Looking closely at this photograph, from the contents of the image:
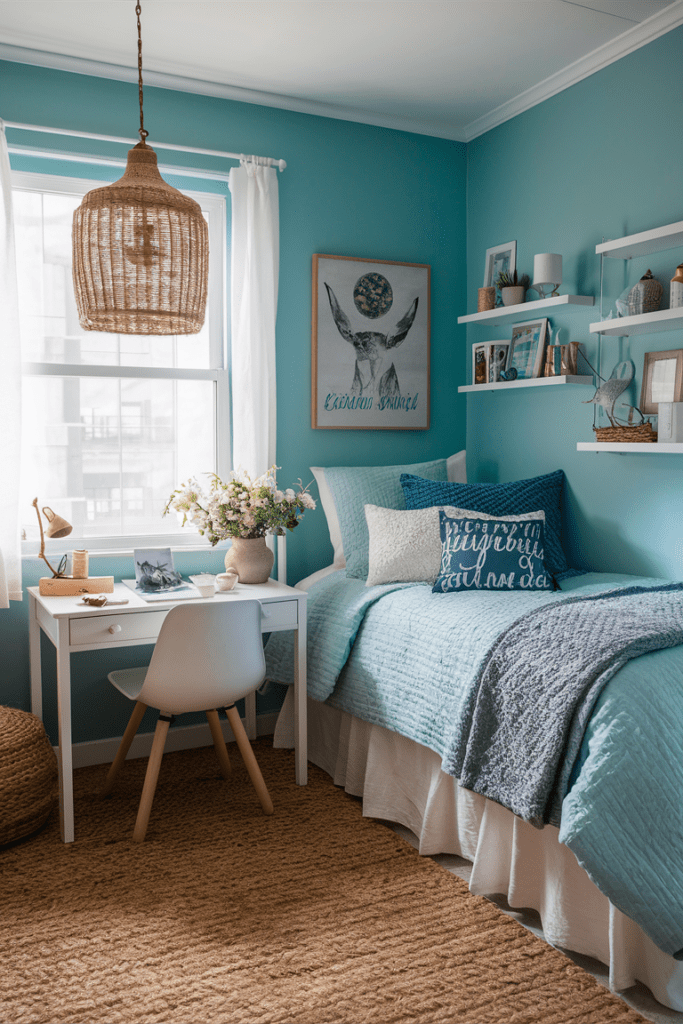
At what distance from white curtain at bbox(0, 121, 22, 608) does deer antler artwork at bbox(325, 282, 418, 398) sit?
1316 mm

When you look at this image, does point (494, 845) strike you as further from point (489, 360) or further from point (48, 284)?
point (48, 284)

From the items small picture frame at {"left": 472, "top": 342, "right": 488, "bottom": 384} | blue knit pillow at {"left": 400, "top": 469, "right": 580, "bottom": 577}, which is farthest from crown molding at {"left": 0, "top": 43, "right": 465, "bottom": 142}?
blue knit pillow at {"left": 400, "top": 469, "right": 580, "bottom": 577}

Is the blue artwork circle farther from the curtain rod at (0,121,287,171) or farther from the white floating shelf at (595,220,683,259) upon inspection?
the white floating shelf at (595,220,683,259)

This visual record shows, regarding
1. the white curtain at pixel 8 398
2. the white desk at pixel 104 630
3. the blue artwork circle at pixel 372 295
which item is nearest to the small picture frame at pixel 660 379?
the blue artwork circle at pixel 372 295

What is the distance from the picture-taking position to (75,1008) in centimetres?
167

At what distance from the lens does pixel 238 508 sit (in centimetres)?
288

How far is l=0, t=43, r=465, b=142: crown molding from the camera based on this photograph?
284cm

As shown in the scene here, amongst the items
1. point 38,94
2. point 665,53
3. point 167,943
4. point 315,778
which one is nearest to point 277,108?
point 38,94

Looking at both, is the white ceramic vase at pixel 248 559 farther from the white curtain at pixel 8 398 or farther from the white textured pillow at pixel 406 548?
the white curtain at pixel 8 398

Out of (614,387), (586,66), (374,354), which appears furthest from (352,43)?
(614,387)

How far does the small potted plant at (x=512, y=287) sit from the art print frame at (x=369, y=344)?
42 centimetres

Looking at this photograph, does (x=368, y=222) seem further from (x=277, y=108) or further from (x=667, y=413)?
(x=667, y=413)

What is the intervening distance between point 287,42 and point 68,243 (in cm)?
107

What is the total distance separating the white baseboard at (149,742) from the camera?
3.03 meters
